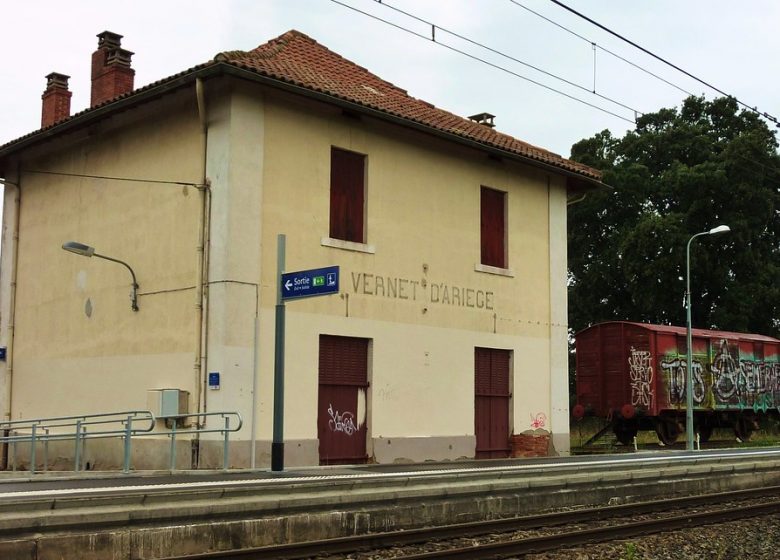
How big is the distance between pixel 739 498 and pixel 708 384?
14196 millimetres

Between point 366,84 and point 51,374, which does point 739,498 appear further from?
point 51,374

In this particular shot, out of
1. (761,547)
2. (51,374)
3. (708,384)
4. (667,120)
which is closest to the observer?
(761,547)

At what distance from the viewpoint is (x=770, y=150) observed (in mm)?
45125

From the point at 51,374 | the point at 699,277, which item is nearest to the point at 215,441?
the point at 51,374

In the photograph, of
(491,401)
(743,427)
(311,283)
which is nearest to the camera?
(311,283)

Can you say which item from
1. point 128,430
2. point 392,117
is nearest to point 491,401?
point 392,117

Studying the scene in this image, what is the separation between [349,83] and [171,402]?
7838mm

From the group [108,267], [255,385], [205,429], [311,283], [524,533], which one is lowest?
[524,533]

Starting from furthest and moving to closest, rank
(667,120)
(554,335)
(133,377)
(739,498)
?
(667,120), (554,335), (133,377), (739,498)

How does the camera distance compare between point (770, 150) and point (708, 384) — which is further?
point (770, 150)

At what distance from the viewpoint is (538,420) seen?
21.9 metres

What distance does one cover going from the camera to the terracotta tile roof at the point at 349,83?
17.3 m

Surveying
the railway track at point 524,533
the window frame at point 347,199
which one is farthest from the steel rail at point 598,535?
the window frame at point 347,199

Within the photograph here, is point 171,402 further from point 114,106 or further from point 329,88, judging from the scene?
point 329,88
